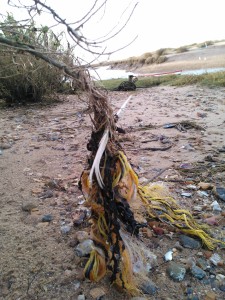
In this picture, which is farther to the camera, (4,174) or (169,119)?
(169,119)

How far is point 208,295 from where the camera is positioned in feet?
3.87

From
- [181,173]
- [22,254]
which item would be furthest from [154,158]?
[22,254]

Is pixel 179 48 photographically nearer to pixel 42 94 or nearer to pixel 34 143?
pixel 42 94

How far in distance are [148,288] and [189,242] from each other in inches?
16.2

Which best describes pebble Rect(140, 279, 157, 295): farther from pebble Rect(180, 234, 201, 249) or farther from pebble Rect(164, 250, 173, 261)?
pebble Rect(180, 234, 201, 249)

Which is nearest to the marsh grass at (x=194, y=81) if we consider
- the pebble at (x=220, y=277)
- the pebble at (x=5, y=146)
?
the pebble at (x=5, y=146)

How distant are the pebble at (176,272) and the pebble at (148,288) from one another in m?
0.11

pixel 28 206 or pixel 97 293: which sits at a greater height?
pixel 28 206

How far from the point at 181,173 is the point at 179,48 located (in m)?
23.4

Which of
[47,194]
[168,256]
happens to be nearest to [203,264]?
[168,256]

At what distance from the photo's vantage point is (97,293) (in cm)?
117

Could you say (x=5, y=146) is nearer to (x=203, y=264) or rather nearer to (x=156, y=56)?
(x=203, y=264)

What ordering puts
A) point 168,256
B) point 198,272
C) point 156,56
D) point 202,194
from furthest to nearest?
point 156,56 < point 202,194 < point 168,256 < point 198,272

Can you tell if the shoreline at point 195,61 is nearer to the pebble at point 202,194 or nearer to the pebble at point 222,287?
the pebble at point 202,194
